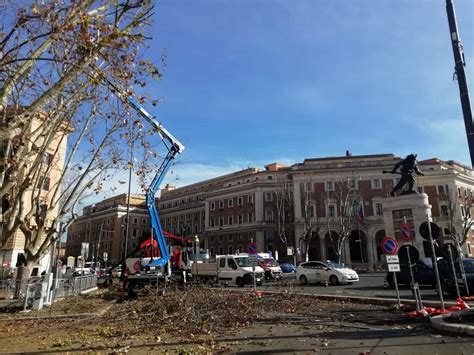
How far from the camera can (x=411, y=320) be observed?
10.5m

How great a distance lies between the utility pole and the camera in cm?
828

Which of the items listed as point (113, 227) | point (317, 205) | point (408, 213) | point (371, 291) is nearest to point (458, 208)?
point (317, 205)

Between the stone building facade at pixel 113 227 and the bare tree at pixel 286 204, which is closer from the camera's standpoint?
the bare tree at pixel 286 204

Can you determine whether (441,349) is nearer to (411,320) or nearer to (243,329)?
(411,320)

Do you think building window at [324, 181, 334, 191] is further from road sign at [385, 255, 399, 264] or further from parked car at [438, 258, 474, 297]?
road sign at [385, 255, 399, 264]

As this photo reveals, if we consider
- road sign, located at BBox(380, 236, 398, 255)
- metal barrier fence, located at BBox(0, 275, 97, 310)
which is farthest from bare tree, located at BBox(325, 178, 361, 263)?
road sign, located at BBox(380, 236, 398, 255)

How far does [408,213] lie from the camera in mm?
25844

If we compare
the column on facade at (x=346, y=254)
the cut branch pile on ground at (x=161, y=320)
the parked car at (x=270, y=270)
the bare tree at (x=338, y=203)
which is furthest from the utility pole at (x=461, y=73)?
the column on facade at (x=346, y=254)

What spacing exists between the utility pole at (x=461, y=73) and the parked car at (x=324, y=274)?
58.1 ft

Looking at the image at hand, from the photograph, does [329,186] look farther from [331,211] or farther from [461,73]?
[461,73]

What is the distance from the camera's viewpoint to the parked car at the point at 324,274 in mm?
24562

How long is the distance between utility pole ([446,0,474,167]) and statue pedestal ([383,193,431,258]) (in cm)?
1778

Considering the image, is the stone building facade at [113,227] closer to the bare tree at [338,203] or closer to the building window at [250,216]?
the building window at [250,216]

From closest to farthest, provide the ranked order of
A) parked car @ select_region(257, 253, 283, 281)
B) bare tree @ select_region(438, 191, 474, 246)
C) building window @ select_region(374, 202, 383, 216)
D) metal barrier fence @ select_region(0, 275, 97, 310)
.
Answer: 1. metal barrier fence @ select_region(0, 275, 97, 310)
2. parked car @ select_region(257, 253, 283, 281)
3. bare tree @ select_region(438, 191, 474, 246)
4. building window @ select_region(374, 202, 383, 216)
